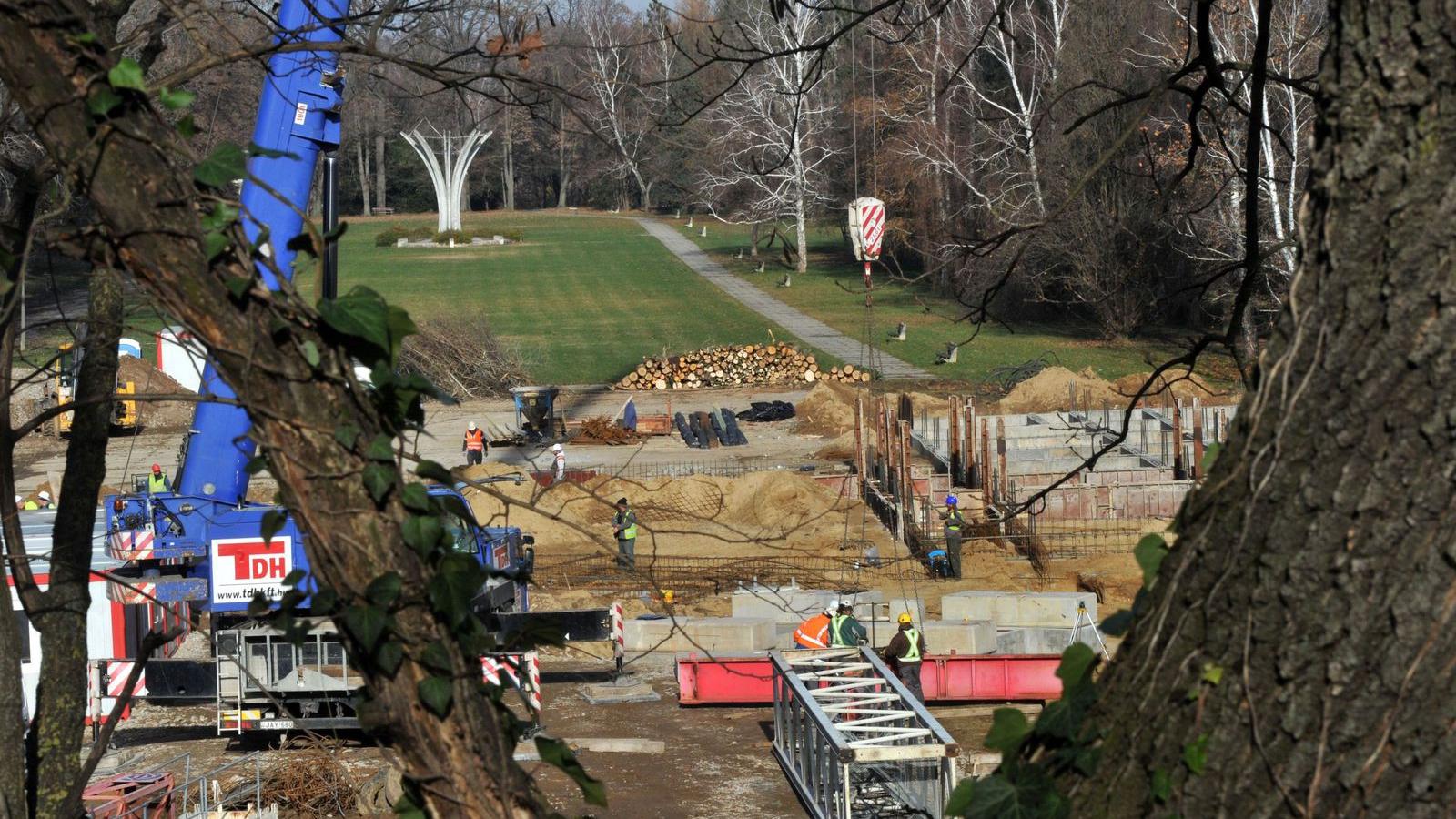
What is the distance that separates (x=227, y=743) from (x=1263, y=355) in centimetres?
1577

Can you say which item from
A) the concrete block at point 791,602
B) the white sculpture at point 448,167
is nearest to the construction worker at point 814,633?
the concrete block at point 791,602

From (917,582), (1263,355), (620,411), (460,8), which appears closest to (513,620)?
(917,582)

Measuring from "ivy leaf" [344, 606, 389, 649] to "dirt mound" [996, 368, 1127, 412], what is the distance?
32.1 metres

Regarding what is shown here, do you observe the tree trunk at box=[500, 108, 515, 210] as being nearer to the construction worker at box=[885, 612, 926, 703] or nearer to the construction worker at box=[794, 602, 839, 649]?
the construction worker at box=[794, 602, 839, 649]

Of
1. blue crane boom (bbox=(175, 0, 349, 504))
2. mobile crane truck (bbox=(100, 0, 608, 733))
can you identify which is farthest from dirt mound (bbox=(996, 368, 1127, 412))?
blue crane boom (bbox=(175, 0, 349, 504))

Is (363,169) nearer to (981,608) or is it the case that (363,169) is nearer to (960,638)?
(981,608)

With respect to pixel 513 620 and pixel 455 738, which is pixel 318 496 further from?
pixel 513 620

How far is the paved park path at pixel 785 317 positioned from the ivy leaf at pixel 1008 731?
32.6 meters

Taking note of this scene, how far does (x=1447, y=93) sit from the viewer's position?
190cm

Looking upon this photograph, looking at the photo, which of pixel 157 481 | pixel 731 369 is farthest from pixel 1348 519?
pixel 731 369

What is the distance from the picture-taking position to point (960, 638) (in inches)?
705

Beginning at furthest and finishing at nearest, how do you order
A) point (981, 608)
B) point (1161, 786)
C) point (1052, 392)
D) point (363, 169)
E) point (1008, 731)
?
point (363, 169) < point (1052, 392) < point (981, 608) < point (1008, 731) < point (1161, 786)

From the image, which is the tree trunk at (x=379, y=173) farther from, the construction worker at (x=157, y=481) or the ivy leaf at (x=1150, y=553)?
the ivy leaf at (x=1150, y=553)

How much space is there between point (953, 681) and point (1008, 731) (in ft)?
49.1
